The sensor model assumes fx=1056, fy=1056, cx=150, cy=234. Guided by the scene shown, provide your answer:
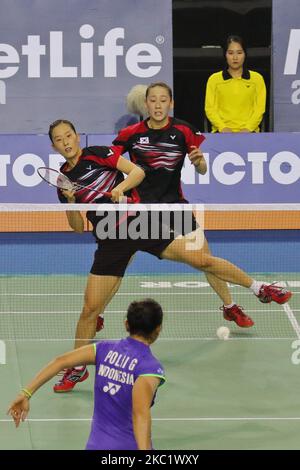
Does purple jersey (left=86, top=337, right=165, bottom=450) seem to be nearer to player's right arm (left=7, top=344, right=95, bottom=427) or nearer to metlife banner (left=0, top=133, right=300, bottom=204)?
player's right arm (left=7, top=344, right=95, bottom=427)

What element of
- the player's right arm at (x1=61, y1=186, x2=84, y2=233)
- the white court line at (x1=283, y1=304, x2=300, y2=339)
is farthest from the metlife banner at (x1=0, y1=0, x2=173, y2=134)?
the player's right arm at (x1=61, y1=186, x2=84, y2=233)

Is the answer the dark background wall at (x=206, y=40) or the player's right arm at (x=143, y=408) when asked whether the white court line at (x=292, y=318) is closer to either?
the player's right arm at (x=143, y=408)

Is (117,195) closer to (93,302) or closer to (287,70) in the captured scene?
(93,302)

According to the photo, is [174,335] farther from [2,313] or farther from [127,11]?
[127,11]

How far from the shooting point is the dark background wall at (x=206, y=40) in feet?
53.8

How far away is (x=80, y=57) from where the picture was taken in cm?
1435

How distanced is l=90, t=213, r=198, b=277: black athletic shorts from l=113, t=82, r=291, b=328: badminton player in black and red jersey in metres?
0.09

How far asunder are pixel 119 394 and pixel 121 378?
0.26ft

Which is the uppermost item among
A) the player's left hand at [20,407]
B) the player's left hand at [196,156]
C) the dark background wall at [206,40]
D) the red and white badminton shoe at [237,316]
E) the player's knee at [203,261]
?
the dark background wall at [206,40]

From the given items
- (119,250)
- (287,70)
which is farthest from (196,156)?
(287,70)

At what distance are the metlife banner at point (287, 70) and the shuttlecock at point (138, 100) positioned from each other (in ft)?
6.01

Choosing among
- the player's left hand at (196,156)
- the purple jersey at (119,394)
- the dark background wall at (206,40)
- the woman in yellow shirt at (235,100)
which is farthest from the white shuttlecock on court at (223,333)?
the dark background wall at (206,40)
